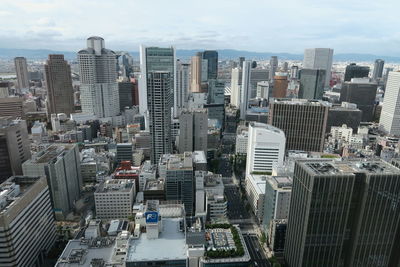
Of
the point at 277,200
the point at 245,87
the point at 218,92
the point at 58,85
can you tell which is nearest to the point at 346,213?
the point at 277,200

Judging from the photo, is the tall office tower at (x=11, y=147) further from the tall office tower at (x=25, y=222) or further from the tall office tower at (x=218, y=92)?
the tall office tower at (x=218, y=92)

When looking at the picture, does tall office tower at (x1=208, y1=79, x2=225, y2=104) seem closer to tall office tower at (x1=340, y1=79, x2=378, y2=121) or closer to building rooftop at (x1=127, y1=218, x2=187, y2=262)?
tall office tower at (x1=340, y1=79, x2=378, y2=121)

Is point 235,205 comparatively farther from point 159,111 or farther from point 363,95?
point 363,95

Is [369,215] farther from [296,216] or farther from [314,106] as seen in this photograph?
[314,106]

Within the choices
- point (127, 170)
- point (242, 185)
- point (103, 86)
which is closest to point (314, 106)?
point (242, 185)

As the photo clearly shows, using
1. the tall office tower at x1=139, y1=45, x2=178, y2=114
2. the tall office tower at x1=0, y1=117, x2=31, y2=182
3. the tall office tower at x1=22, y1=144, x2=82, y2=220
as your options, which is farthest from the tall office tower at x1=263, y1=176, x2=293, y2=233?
the tall office tower at x1=139, y1=45, x2=178, y2=114

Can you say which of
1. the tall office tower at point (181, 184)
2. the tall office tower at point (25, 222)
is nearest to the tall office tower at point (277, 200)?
the tall office tower at point (181, 184)
